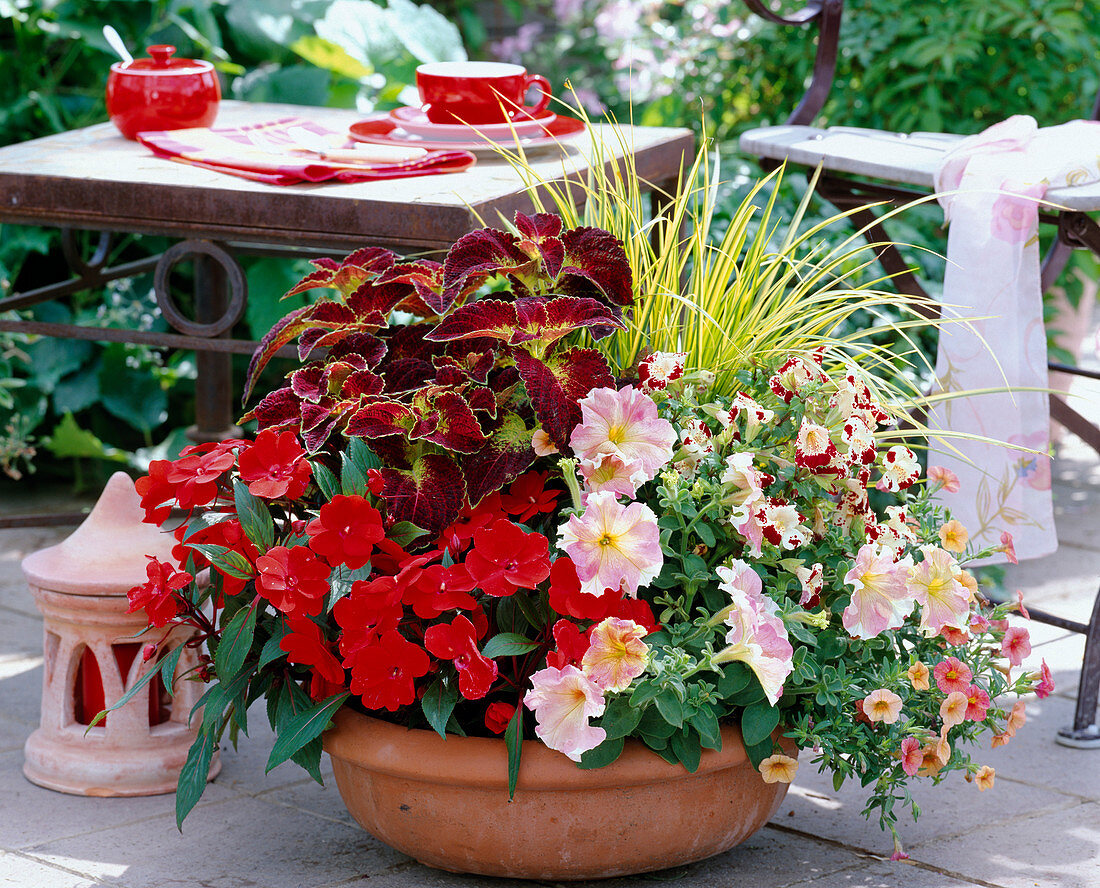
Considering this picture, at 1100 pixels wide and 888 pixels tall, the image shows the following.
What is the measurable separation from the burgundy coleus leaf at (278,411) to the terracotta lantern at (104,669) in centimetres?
34

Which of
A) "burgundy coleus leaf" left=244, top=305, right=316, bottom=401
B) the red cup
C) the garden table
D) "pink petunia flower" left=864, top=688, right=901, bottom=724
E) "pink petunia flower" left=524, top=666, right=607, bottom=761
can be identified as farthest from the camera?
the red cup

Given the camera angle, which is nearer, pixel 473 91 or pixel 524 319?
pixel 524 319

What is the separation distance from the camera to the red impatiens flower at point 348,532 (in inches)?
59.4

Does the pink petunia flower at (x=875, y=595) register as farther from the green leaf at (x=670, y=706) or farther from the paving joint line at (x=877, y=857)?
the paving joint line at (x=877, y=857)

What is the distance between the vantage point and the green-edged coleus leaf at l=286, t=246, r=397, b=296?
1797mm

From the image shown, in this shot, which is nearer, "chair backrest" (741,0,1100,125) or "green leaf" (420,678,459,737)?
"green leaf" (420,678,459,737)

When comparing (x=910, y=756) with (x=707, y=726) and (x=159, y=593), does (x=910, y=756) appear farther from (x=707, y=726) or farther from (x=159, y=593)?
(x=159, y=593)

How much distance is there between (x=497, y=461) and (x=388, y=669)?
27 cm

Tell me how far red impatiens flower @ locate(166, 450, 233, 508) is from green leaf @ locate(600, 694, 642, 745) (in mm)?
535

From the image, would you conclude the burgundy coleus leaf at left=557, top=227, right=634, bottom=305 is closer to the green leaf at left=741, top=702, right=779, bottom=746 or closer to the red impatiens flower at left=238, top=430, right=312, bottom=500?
the red impatiens flower at left=238, top=430, right=312, bottom=500

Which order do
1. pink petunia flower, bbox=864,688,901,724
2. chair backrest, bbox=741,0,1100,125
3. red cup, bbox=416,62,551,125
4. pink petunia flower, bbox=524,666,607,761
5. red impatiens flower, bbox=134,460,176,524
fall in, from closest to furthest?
1. pink petunia flower, bbox=524,666,607,761
2. pink petunia flower, bbox=864,688,901,724
3. red impatiens flower, bbox=134,460,176,524
4. red cup, bbox=416,62,551,125
5. chair backrest, bbox=741,0,1100,125

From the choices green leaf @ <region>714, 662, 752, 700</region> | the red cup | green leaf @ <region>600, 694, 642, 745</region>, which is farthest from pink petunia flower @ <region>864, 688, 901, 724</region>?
the red cup

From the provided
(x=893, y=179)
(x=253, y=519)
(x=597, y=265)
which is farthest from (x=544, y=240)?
(x=893, y=179)

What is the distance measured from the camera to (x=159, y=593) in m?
1.66
